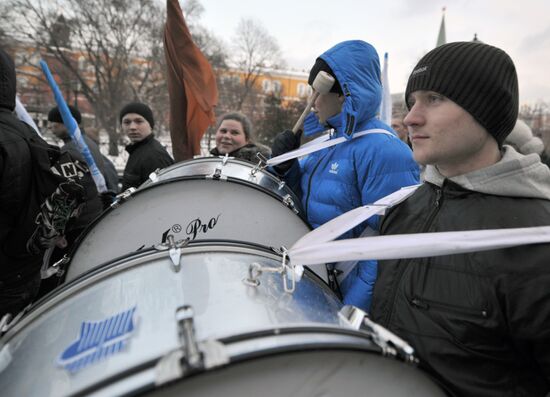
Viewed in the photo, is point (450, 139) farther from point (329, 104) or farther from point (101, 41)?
point (101, 41)

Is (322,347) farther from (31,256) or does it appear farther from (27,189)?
(31,256)

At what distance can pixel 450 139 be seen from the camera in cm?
127

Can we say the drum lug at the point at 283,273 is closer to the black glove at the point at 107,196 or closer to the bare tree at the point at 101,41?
the black glove at the point at 107,196

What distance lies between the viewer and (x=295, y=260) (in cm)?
110

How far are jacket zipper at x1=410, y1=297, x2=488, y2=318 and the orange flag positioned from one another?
169 inches

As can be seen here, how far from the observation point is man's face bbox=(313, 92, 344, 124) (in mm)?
2406

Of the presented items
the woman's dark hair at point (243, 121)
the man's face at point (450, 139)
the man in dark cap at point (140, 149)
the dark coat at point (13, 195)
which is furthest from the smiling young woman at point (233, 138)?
the man's face at point (450, 139)

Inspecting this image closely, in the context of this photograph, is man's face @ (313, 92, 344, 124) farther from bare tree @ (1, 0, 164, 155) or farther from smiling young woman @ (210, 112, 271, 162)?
bare tree @ (1, 0, 164, 155)

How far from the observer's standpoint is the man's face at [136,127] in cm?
432

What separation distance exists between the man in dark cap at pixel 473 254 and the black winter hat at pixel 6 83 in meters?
2.12

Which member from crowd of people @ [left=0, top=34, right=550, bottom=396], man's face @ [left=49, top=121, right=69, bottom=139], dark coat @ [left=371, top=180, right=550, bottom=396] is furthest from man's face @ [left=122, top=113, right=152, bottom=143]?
dark coat @ [left=371, top=180, right=550, bottom=396]

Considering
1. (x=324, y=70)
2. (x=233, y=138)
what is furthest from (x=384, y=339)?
(x=233, y=138)

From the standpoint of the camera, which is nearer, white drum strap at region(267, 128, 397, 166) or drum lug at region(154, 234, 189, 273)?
drum lug at region(154, 234, 189, 273)

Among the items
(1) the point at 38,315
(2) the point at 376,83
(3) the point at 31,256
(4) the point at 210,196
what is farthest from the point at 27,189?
(2) the point at 376,83
